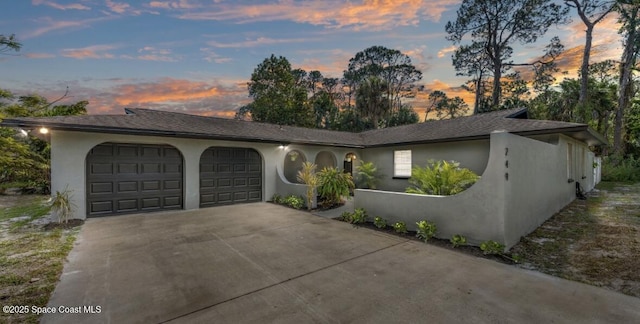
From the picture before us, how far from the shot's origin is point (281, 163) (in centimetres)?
1098

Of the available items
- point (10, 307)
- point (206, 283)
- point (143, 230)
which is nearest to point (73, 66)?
point (143, 230)

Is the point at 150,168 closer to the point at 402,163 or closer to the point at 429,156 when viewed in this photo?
the point at 402,163

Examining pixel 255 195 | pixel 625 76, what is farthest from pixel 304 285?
pixel 625 76

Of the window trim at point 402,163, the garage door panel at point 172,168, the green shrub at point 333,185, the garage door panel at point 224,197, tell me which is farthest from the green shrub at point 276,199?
the window trim at point 402,163

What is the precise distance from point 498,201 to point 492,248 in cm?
86

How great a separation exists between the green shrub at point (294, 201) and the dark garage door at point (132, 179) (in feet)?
12.2

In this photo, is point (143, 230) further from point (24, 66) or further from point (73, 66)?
point (24, 66)

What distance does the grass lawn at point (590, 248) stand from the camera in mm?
3693

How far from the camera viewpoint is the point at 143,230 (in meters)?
6.12

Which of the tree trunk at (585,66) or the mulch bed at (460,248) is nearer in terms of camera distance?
the mulch bed at (460,248)

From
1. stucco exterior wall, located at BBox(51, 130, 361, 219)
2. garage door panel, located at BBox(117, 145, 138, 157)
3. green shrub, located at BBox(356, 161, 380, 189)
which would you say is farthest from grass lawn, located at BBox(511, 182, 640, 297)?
garage door panel, located at BBox(117, 145, 138, 157)

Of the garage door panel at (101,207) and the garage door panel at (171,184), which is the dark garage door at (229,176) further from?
the garage door panel at (101,207)

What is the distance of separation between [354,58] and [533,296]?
34581 mm

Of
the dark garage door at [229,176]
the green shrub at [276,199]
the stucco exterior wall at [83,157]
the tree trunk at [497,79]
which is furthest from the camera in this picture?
the tree trunk at [497,79]
